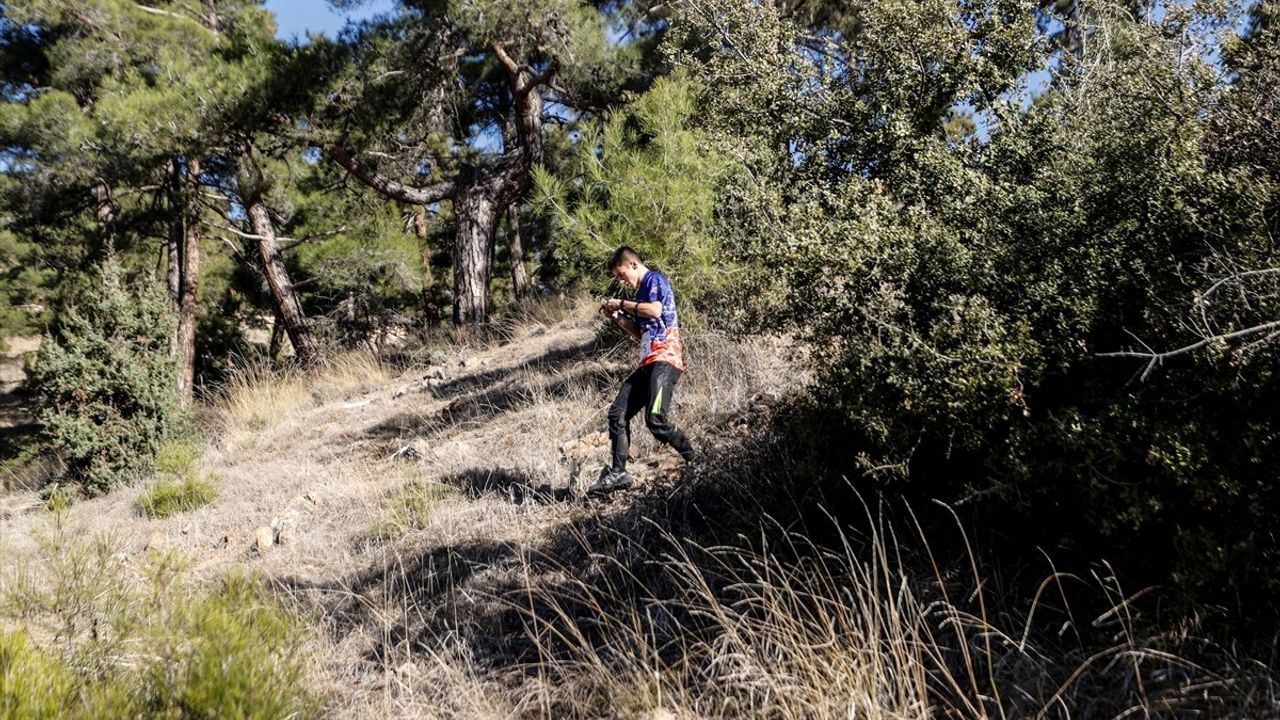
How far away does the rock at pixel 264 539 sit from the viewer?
18.5 ft

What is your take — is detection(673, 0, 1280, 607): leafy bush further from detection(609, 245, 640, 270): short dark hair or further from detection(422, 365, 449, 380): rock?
detection(422, 365, 449, 380): rock

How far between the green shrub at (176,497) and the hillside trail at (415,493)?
117 mm

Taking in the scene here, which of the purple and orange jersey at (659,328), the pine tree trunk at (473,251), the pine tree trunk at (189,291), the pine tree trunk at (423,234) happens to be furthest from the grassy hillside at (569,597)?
the pine tree trunk at (423,234)

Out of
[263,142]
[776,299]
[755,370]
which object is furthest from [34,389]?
[776,299]

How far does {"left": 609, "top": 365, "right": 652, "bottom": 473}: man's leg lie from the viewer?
505cm

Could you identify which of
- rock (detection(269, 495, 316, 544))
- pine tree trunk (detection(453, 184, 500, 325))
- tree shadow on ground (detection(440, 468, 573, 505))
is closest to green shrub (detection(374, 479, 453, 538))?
tree shadow on ground (detection(440, 468, 573, 505))

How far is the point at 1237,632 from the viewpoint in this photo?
8.52 ft

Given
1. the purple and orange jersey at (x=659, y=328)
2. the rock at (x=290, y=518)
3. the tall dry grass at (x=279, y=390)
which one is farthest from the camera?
the tall dry grass at (x=279, y=390)

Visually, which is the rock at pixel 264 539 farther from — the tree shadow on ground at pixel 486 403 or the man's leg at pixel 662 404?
the man's leg at pixel 662 404

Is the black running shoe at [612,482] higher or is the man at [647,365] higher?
the man at [647,365]

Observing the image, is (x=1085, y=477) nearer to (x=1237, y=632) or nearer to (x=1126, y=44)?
(x=1237, y=632)

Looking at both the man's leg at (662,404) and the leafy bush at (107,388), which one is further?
the leafy bush at (107,388)

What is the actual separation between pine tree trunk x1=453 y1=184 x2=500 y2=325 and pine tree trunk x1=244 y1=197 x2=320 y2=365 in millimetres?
2774

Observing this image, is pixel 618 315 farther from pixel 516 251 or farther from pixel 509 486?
pixel 516 251
